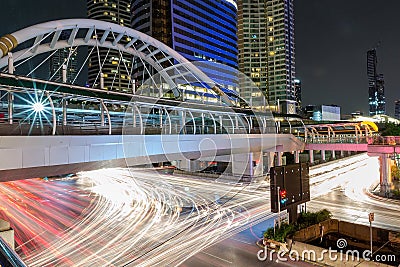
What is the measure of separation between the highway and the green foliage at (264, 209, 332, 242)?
3.64 ft

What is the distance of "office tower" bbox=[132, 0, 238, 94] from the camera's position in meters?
91.0

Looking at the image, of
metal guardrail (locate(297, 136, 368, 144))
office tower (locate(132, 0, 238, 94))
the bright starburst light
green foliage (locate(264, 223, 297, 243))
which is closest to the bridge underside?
the bright starburst light

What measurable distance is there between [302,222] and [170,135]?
8.69 meters

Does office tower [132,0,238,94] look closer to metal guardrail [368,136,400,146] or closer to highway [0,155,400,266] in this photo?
highway [0,155,400,266]

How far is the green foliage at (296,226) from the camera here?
15.4 metres

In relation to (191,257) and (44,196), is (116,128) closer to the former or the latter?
(191,257)

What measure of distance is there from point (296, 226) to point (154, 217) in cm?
933

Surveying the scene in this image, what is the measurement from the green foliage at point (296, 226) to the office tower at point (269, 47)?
451 feet

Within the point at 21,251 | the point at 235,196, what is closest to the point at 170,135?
the point at 21,251

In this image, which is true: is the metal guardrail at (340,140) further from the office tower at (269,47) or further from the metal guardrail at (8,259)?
the office tower at (269,47)

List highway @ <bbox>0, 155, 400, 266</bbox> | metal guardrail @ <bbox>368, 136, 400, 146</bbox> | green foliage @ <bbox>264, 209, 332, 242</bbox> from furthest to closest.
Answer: metal guardrail @ <bbox>368, 136, 400, 146</bbox>, green foliage @ <bbox>264, 209, 332, 242</bbox>, highway @ <bbox>0, 155, 400, 266</bbox>

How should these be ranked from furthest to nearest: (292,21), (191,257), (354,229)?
(292,21)
(354,229)
(191,257)

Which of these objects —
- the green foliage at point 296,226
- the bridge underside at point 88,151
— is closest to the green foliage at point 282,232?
the green foliage at point 296,226

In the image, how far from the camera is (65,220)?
69.9ft
